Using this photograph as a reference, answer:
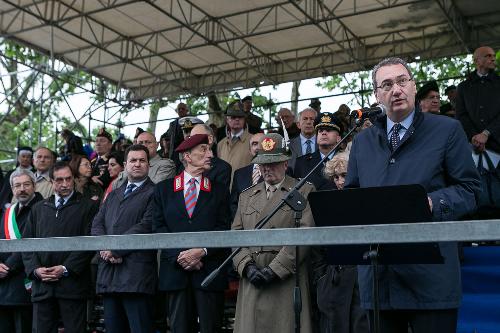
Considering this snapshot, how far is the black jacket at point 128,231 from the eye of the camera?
18.5 ft

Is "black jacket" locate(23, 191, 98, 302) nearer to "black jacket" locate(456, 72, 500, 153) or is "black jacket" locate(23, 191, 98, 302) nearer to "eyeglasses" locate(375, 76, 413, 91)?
"eyeglasses" locate(375, 76, 413, 91)

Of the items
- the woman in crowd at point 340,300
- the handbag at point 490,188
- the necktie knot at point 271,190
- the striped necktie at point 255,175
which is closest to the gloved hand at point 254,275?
the woman in crowd at point 340,300

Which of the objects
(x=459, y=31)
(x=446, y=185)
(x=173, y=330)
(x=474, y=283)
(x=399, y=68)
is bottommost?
(x=173, y=330)

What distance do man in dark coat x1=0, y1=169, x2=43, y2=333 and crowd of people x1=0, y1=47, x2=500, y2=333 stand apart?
13mm

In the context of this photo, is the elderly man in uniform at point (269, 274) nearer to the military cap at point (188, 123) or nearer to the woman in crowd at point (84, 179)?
the military cap at point (188, 123)

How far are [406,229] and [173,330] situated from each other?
3.92 metres

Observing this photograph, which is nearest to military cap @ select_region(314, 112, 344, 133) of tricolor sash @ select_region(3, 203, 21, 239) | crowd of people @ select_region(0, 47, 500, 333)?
crowd of people @ select_region(0, 47, 500, 333)

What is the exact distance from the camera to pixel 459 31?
1339 centimetres

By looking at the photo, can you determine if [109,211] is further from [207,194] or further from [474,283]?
[474,283]

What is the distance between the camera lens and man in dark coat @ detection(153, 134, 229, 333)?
5488mm

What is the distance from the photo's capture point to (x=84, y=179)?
27.0 ft

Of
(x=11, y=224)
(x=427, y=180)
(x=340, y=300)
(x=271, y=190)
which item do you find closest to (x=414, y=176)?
(x=427, y=180)

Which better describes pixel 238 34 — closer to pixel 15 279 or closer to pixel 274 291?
pixel 15 279

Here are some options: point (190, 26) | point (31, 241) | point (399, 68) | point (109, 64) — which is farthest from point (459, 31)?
point (31, 241)
